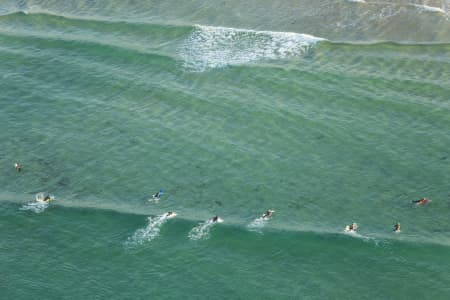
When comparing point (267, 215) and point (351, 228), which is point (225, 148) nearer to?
point (267, 215)

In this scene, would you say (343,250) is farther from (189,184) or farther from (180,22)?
(180,22)

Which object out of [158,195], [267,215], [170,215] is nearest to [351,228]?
[267,215]

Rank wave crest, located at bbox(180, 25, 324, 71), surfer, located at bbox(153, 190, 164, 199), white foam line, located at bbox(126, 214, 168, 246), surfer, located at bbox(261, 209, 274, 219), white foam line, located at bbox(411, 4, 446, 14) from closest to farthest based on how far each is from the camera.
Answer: white foam line, located at bbox(126, 214, 168, 246) → surfer, located at bbox(261, 209, 274, 219) → surfer, located at bbox(153, 190, 164, 199) → wave crest, located at bbox(180, 25, 324, 71) → white foam line, located at bbox(411, 4, 446, 14)

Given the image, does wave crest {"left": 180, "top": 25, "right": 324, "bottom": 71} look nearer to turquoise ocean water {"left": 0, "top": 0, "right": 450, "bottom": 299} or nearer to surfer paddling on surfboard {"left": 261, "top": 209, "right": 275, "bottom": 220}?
turquoise ocean water {"left": 0, "top": 0, "right": 450, "bottom": 299}

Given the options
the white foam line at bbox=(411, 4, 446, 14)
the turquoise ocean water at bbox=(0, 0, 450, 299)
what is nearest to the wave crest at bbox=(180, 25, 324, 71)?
the turquoise ocean water at bbox=(0, 0, 450, 299)

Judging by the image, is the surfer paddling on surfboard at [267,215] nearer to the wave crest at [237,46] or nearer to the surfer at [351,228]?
the surfer at [351,228]

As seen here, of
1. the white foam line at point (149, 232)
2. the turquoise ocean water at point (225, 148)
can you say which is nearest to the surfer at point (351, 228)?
the turquoise ocean water at point (225, 148)

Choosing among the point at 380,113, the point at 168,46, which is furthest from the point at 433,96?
the point at 168,46

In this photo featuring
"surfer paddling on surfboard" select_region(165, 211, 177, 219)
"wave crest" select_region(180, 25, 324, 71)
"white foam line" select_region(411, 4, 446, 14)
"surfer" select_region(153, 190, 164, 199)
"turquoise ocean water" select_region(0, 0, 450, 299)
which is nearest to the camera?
"turquoise ocean water" select_region(0, 0, 450, 299)

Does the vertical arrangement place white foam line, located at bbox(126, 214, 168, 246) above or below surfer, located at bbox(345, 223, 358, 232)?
below
